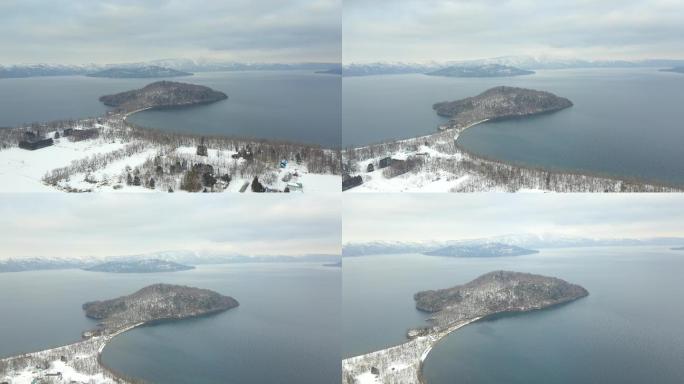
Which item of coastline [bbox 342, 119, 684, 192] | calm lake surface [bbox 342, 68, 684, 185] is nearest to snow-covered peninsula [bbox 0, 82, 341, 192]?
coastline [bbox 342, 119, 684, 192]

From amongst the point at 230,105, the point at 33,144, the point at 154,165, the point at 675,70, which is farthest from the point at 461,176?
the point at 675,70

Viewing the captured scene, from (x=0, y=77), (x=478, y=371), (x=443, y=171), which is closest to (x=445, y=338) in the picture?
(x=478, y=371)

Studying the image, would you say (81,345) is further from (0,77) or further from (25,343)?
(0,77)

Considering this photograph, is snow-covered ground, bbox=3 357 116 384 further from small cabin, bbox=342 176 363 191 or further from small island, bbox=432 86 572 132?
small island, bbox=432 86 572 132

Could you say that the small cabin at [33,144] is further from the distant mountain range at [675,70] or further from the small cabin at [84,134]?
the distant mountain range at [675,70]

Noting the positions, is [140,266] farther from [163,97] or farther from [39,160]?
[163,97]
